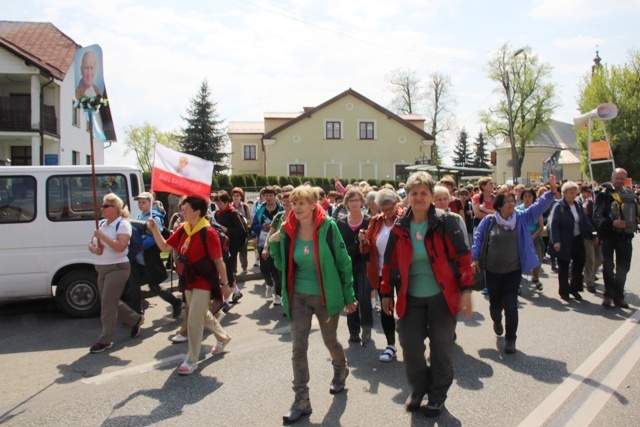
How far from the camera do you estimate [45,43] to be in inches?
1147

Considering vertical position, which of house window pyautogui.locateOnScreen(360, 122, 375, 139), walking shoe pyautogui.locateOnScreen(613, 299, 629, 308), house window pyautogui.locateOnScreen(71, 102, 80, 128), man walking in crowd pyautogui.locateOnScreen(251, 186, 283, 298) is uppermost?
house window pyautogui.locateOnScreen(360, 122, 375, 139)

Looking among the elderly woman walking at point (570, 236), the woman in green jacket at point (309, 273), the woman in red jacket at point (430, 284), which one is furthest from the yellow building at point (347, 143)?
the woman in red jacket at point (430, 284)

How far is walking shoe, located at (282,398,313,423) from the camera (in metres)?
4.07

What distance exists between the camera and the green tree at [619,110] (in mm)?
45938

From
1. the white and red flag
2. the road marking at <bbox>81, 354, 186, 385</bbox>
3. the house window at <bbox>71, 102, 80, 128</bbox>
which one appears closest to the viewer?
the road marking at <bbox>81, 354, 186, 385</bbox>

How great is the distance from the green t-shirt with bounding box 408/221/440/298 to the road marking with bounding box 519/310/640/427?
121cm

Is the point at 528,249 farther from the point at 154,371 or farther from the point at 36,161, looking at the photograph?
the point at 36,161

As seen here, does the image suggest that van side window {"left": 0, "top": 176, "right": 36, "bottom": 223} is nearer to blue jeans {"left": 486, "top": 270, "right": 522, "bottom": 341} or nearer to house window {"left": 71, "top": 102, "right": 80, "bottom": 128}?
blue jeans {"left": 486, "top": 270, "right": 522, "bottom": 341}

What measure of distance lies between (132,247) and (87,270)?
1.08 meters

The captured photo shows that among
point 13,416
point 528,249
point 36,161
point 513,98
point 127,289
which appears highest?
point 513,98

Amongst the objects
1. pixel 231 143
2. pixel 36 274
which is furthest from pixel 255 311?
pixel 231 143

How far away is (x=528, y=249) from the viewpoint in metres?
6.14

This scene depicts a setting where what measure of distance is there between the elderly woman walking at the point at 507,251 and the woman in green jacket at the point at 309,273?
2.40 meters

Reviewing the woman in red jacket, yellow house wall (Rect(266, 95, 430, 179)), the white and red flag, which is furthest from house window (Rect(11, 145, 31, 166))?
the woman in red jacket
